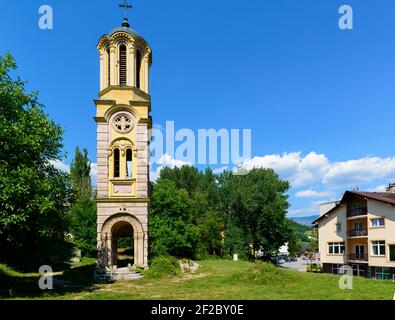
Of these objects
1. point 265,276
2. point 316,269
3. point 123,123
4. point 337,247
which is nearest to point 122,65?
point 123,123

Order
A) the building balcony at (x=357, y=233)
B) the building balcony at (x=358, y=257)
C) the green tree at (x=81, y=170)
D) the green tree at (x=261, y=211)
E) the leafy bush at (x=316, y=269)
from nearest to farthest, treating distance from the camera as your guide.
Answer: the building balcony at (x=358, y=257), the building balcony at (x=357, y=233), the leafy bush at (x=316, y=269), the green tree at (x=261, y=211), the green tree at (x=81, y=170)

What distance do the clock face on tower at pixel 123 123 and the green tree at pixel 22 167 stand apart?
809 centimetres

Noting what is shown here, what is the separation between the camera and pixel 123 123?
91.4ft

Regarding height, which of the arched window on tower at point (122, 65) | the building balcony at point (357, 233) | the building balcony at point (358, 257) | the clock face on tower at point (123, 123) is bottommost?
the building balcony at point (358, 257)

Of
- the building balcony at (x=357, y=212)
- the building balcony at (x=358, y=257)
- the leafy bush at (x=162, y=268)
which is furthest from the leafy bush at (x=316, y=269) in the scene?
the leafy bush at (x=162, y=268)

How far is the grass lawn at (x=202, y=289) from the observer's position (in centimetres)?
1709

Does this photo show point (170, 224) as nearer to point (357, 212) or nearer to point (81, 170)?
point (357, 212)

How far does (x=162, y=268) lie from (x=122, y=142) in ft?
35.0

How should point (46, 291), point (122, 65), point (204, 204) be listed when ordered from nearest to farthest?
point (46, 291), point (122, 65), point (204, 204)

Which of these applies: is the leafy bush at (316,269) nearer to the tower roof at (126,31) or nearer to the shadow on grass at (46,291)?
the shadow on grass at (46,291)

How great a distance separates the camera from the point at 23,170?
51.5 feet

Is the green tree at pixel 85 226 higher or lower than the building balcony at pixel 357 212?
lower
